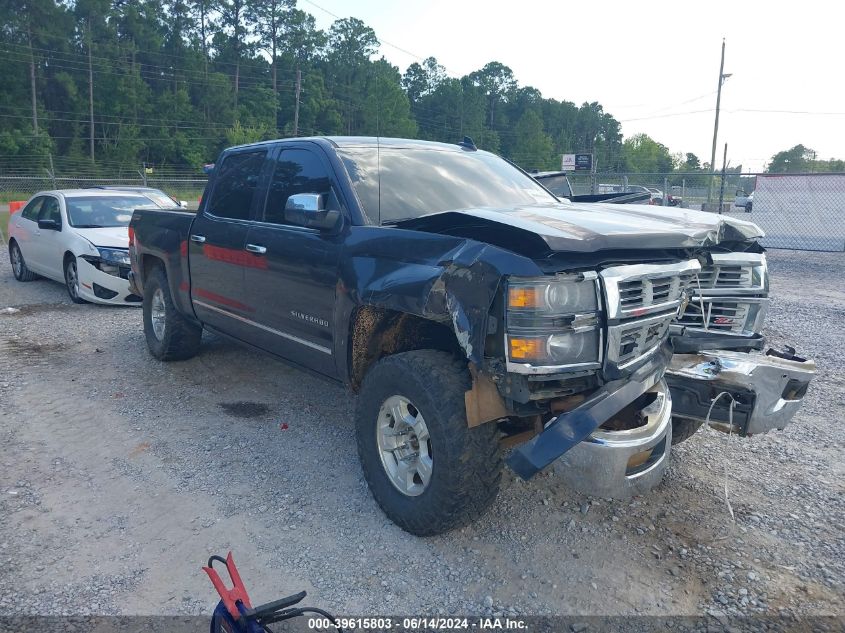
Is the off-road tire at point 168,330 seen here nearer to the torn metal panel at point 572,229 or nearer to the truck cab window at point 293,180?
the truck cab window at point 293,180

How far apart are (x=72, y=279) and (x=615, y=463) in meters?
8.81

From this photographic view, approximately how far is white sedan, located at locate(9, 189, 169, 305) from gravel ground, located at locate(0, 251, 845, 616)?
12.4ft

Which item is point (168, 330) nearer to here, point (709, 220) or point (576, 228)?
point (576, 228)

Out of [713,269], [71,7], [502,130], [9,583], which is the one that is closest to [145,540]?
[9,583]

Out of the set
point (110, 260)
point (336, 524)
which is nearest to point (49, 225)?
point (110, 260)

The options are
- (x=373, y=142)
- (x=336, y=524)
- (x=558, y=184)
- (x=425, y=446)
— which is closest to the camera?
(x=425, y=446)

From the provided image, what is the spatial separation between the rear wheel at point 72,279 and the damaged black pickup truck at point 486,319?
556 centimetres

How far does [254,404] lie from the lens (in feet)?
18.1

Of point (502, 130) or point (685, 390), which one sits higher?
point (502, 130)

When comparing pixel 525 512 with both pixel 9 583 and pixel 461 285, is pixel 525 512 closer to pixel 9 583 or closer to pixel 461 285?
pixel 461 285

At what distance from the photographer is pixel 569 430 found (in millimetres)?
2873

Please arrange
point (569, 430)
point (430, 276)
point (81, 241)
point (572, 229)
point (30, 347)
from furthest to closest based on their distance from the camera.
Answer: point (81, 241), point (30, 347), point (430, 276), point (572, 229), point (569, 430)

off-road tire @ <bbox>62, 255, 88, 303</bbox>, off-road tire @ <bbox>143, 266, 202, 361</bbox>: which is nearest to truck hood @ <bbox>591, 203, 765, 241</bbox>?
off-road tire @ <bbox>143, 266, 202, 361</bbox>

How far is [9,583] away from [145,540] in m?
0.60
